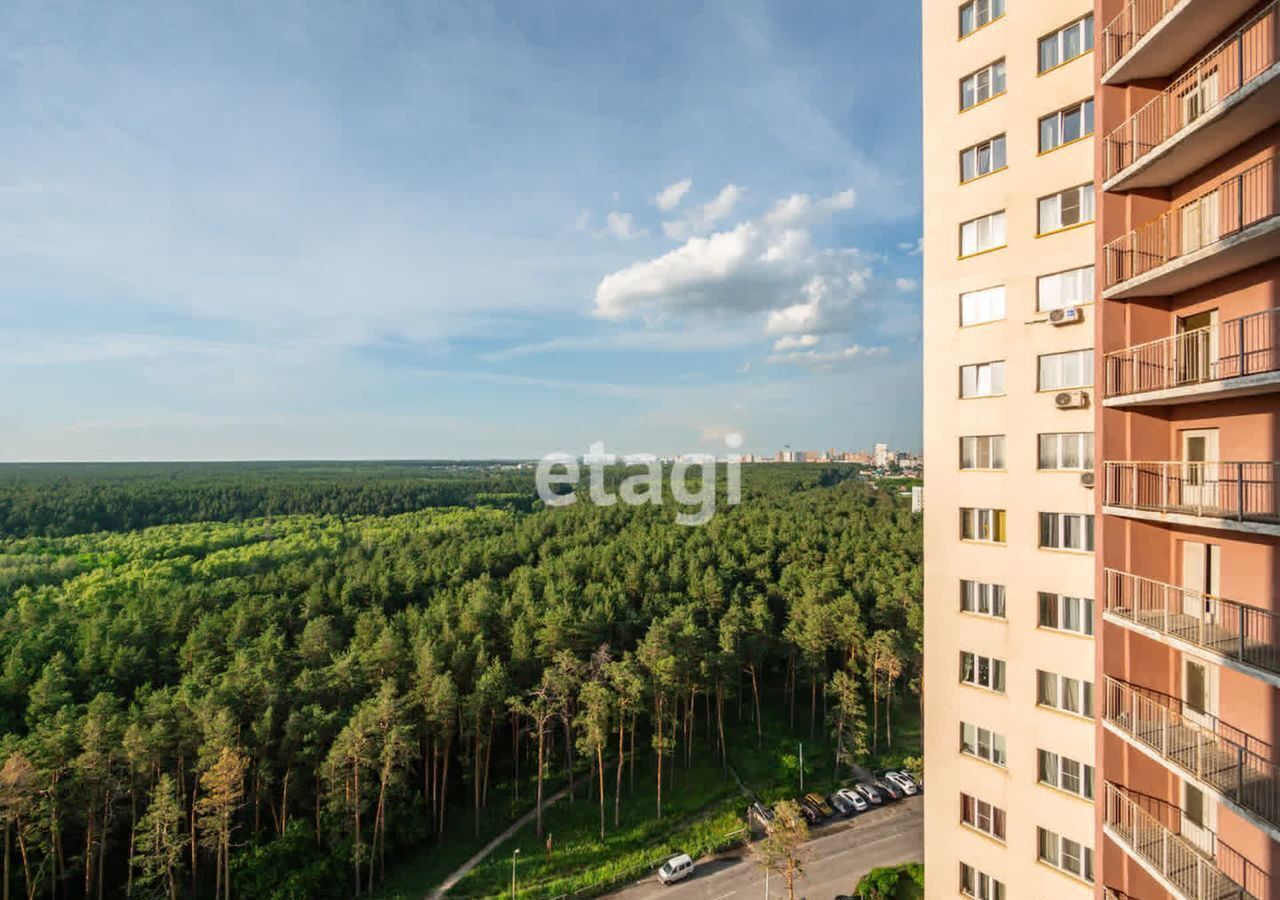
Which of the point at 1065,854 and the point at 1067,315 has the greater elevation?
the point at 1067,315

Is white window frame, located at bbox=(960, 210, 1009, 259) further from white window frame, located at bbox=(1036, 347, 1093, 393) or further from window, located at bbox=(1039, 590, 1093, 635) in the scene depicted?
window, located at bbox=(1039, 590, 1093, 635)

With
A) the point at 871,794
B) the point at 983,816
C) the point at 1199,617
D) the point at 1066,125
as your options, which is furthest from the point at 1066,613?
the point at 871,794

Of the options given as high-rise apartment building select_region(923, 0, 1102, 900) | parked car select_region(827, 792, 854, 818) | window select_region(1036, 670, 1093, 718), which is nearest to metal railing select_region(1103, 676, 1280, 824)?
high-rise apartment building select_region(923, 0, 1102, 900)

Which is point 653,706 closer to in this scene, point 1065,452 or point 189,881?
point 189,881

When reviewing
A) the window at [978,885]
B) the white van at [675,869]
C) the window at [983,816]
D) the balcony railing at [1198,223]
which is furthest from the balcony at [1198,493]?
the white van at [675,869]

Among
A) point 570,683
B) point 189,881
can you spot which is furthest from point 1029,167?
point 189,881

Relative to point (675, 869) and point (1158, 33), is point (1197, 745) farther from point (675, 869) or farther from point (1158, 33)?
point (675, 869)
